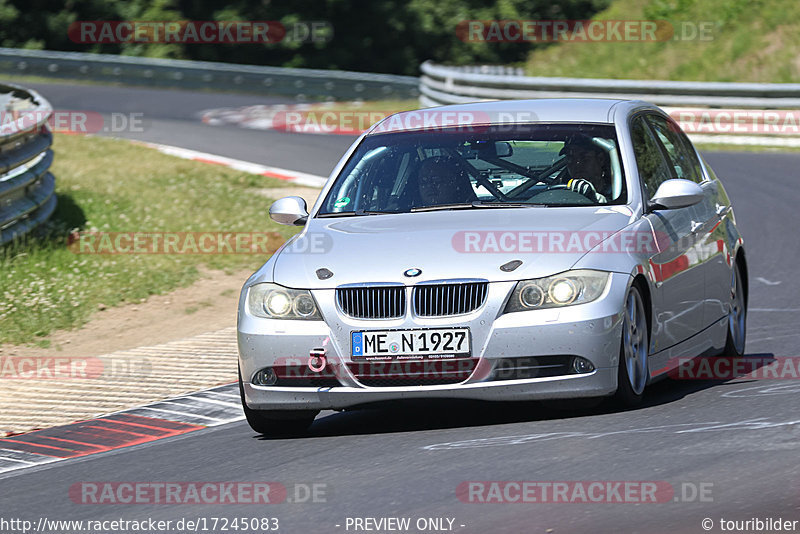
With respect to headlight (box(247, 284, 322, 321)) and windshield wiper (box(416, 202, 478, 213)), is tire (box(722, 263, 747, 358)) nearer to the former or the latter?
windshield wiper (box(416, 202, 478, 213))

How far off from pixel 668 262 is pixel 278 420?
84.0 inches

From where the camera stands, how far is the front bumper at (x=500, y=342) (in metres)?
6.38

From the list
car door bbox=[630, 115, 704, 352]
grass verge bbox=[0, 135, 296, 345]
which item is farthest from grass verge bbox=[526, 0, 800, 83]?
car door bbox=[630, 115, 704, 352]

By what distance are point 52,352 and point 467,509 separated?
20.2 ft

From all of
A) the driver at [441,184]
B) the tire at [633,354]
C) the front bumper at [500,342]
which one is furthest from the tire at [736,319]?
the front bumper at [500,342]

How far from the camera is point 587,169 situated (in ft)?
24.7

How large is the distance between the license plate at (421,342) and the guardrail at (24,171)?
287 inches

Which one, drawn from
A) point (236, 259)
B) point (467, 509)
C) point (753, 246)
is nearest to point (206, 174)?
point (236, 259)

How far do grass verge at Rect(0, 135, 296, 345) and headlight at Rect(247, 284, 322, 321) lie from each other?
462 centimetres

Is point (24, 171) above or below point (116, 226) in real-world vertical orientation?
above

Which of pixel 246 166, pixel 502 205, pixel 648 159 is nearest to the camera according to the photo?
pixel 502 205

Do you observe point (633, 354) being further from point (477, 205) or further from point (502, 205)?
point (477, 205)

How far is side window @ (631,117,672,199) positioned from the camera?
7562mm

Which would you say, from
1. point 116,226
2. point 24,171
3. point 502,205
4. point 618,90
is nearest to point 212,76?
point 618,90
